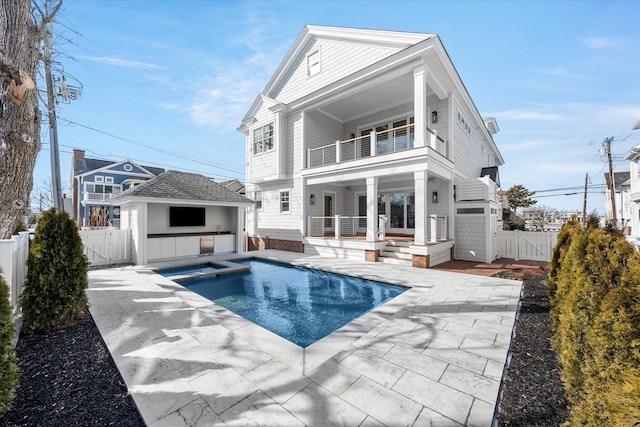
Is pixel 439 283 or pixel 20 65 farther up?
pixel 20 65

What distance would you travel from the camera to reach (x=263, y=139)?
1452 cm

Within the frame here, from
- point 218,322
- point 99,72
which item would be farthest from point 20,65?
point 99,72

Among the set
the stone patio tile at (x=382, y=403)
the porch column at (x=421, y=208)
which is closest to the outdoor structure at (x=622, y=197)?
the porch column at (x=421, y=208)

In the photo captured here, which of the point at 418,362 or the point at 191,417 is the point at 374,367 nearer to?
the point at 418,362

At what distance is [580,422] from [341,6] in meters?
12.2

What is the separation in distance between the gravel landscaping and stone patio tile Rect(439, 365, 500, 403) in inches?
3.9

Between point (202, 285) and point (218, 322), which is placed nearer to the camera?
point (218, 322)

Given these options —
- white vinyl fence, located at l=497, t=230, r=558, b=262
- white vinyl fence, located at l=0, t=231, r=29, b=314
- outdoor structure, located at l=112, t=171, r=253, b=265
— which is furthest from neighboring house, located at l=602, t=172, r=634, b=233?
white vinyl fence, located at l=0, t=231, r=29, b=314

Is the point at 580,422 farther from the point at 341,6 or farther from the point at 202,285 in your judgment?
the point at 341,6

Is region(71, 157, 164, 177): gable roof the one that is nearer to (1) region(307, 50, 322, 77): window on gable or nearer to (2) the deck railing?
(1) region(307, 50, 322, 77): window on gable

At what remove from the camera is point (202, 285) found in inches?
303

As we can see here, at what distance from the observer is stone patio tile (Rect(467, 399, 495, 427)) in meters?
2.13

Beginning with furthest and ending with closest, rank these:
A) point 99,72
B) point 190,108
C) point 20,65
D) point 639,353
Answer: point 190,108 < point 99,72 < point 20,65 < point 639,353

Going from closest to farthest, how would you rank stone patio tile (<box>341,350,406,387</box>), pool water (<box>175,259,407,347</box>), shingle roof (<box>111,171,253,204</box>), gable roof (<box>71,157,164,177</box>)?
stone patio tile (<box>341,350,406,387</box>)
pool water (<box>175,259,407,347</box>)
shingle roof (<box>111,171,253,204</box>)
gable roof (<box>71,157,164,177</box>)
